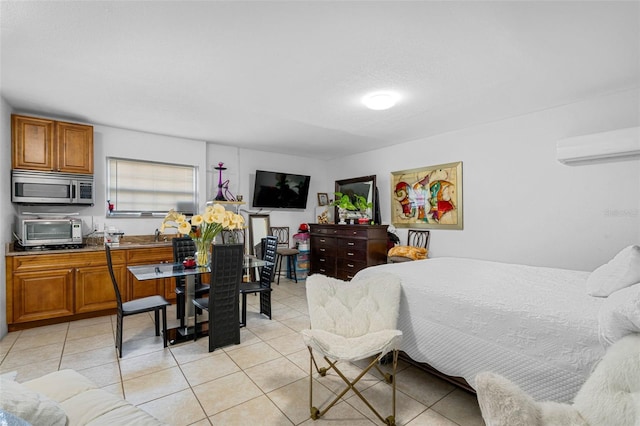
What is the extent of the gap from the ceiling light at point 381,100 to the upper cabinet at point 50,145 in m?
3.60

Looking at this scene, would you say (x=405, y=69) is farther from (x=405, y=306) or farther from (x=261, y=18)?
(x=405, y=306)

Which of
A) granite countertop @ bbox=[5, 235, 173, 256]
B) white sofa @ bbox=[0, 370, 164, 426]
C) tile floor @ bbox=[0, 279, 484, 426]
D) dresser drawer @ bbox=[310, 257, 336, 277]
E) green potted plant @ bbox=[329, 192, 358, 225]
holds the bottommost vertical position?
tile floor @ bbox=[0, 279, 484, 426]

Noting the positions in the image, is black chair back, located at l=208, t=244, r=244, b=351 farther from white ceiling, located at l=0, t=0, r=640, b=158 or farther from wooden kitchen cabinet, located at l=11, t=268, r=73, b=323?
wooden kitchen cabinet, located at l=11, t=268, r=73, b=323

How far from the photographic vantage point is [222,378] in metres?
2.41

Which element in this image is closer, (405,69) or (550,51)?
(550,51)

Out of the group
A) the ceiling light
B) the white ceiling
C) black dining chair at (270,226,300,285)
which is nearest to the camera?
the white ceiling

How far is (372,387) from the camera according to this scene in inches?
89.7

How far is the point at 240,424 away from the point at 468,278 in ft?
6.63

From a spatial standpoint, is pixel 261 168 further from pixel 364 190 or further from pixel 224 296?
pixel 224 296

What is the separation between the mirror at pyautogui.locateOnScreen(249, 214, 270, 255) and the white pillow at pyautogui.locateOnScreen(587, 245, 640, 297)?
4733 mm

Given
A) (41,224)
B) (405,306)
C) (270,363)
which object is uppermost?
(41,224)

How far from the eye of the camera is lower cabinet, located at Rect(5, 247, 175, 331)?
11.0 feet

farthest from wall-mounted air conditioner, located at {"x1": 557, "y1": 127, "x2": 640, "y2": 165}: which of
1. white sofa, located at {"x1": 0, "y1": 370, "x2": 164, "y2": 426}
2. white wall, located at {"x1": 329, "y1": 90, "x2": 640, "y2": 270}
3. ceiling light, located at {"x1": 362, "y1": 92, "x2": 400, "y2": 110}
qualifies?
white sofa, located at {"x1": 0, "y1": 370, "x2": 164, "y2": 426}

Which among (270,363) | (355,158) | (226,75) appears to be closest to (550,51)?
(226,75)
